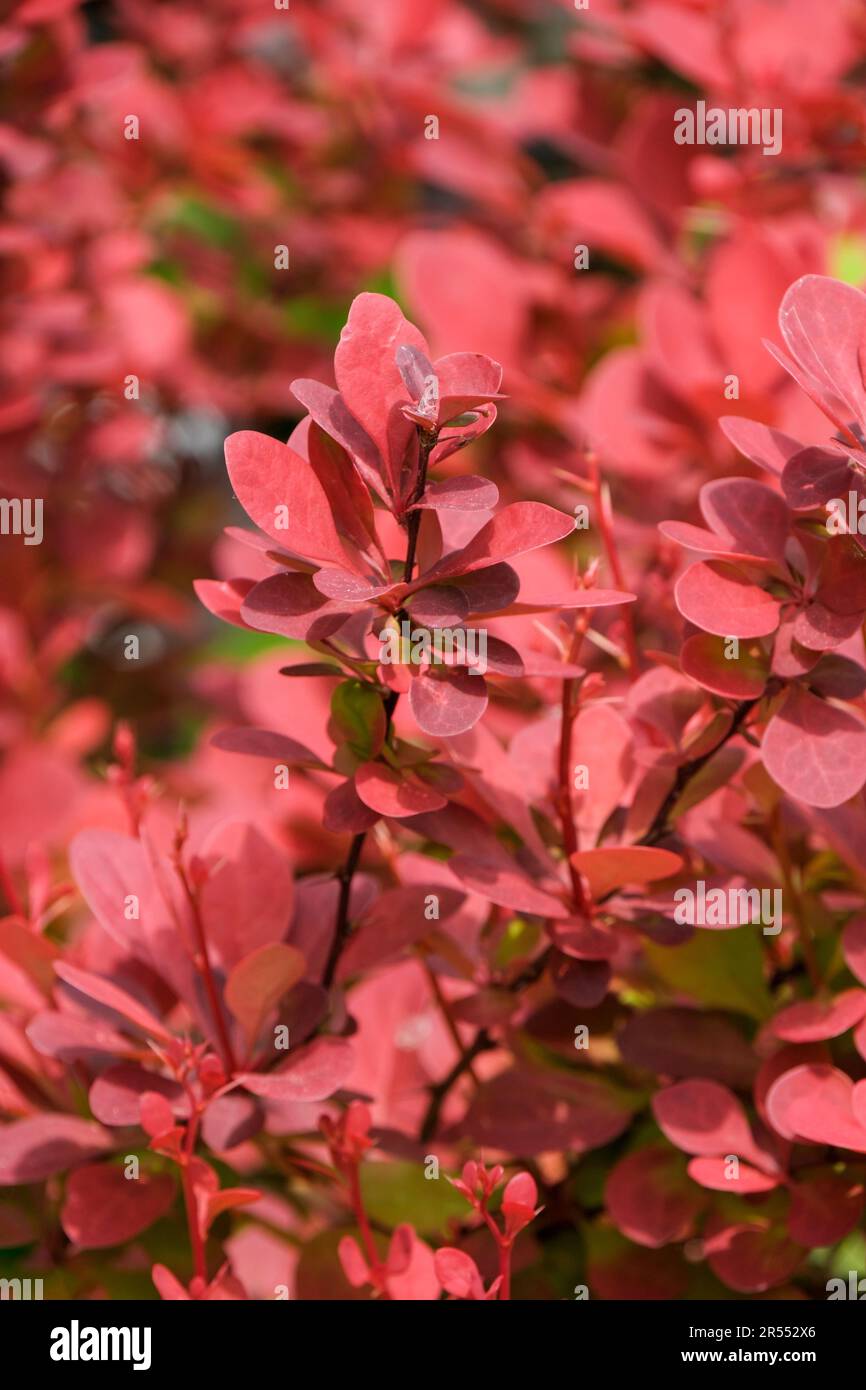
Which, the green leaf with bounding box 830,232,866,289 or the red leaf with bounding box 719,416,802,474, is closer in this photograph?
the red leaf with bounding box 719,416,802,474

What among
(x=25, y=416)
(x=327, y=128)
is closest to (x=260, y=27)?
(x=327, y=128)

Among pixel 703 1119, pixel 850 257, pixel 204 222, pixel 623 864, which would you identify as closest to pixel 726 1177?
pixel 703 1119

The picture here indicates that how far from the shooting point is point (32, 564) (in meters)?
1.07

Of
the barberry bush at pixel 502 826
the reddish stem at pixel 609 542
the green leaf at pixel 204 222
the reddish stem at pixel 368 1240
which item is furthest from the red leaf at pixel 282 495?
the green leaf at pixel 204 222

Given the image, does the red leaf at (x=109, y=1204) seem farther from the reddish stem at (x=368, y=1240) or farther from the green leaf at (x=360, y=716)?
the green leaf at (x=360, y=716)

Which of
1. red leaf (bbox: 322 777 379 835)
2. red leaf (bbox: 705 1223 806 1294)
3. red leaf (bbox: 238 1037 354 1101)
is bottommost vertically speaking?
red leaf (bbox: 705 1223 806 1294)

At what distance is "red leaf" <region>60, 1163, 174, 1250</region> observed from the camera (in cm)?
50

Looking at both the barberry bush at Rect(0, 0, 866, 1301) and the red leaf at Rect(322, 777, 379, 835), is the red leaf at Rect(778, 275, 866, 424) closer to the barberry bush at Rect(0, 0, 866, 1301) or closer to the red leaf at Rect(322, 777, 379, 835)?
the barberry bush at Rect(0, 0, 866, 1301)

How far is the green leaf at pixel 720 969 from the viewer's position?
0.54m

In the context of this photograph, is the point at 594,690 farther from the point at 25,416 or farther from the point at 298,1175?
the point at 25,416

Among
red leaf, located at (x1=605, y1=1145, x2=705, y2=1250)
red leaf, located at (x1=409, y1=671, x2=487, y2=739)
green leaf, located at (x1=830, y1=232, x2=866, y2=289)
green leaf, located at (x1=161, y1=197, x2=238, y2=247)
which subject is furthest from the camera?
green leaf, located at (x1=161, y1=197, x2=238, y2=247)

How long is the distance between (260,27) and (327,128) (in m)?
0.10

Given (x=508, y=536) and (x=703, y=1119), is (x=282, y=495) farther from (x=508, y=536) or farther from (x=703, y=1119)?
(x=703, y=1119)

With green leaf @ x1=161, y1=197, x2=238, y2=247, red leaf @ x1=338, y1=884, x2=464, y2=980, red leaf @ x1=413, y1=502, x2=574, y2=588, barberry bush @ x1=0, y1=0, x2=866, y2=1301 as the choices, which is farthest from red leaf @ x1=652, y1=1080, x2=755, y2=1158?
green leaf @ x1=161, y1=197, x2=238, y2=247
